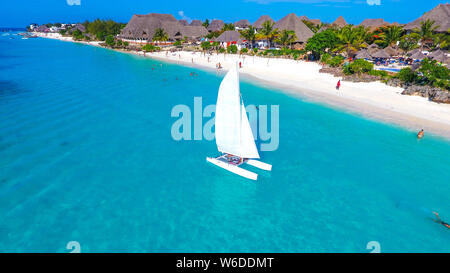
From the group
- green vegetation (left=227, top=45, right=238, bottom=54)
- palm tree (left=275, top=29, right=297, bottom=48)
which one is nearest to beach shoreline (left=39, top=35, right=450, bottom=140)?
green vegetation (left=227, top=45, right=238, bottom=54)

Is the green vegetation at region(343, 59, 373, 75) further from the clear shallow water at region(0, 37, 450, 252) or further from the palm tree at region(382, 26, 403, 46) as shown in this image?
the palm tree at region(382, 26, 403, 46)

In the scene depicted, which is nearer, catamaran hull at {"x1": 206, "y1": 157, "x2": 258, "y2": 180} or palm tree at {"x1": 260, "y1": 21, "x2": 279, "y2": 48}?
catamaran hull at {"x1": 206, "y1": 157, "x2": 258, "y2": 180}

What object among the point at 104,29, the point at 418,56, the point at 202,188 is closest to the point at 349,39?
the point at 418,56

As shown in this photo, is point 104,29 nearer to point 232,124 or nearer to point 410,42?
point 410,42

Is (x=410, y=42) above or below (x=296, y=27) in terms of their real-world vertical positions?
below

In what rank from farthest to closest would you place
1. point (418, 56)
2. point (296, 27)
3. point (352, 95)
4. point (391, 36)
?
point (296, 27) < point (391, 36) < point (418, 56) < point (352, 95)
